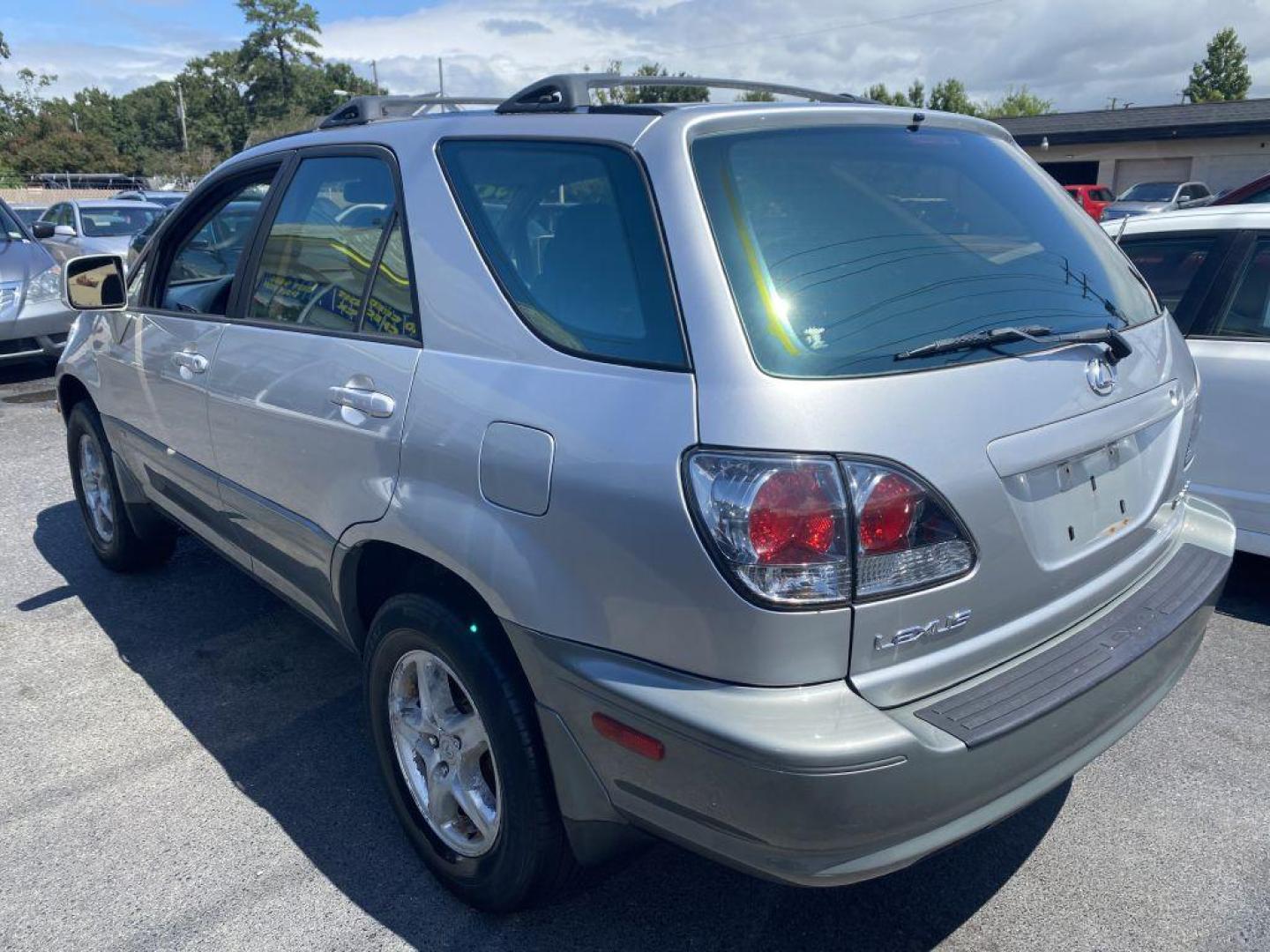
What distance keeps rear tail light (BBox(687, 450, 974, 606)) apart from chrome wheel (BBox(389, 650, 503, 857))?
898mm

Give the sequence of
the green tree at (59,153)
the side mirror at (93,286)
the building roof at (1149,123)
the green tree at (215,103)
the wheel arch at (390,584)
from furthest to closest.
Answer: the green tree at (215,103)
the green tree at (59,153)
the building roof at (1149,123)
the side mirror at (93,286)
the wheel arch at (390,584)

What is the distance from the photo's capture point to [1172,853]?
278cm

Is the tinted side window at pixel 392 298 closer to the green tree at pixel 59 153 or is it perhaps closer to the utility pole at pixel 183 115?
the green tree at pixel 59 153

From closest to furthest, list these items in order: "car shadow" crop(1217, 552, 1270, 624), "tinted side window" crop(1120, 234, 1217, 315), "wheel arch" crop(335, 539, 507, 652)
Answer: "wheel arch" crop(335, 539, 507, 652)
"car shadow" crop(1217, 552, 1270, 624)
"tinted side window" crop(1120, 234, 1217, 315)

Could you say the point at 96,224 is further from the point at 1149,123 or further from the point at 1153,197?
the point at 1149,123

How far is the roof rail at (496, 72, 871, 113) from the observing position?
2.59 m

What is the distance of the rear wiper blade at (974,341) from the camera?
2.04 metres

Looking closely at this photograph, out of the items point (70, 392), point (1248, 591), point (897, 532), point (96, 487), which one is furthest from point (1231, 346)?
point (70, 392)

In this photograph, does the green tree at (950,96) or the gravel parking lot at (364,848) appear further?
the green tree at (950,96)

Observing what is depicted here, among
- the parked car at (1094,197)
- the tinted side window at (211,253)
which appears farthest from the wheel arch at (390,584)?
the parked car at (1094,197)

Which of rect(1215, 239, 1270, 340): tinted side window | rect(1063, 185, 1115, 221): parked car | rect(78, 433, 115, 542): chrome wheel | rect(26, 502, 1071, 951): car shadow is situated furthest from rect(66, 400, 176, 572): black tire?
rect(1063, 185, 1115, 221): parked car

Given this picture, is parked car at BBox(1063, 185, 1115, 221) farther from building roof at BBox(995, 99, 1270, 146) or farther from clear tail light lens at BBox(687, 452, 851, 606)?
clear tail light lens at BBox(687, 452, 851, 606)

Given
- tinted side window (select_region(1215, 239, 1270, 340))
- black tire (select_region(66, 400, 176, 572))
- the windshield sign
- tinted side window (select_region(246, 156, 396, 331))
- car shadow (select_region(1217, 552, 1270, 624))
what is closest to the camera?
tinted side window (select_region(246, 156, 396, 331))

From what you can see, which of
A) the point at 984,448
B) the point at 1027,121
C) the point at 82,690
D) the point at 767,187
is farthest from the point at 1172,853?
the point at 1027,121
